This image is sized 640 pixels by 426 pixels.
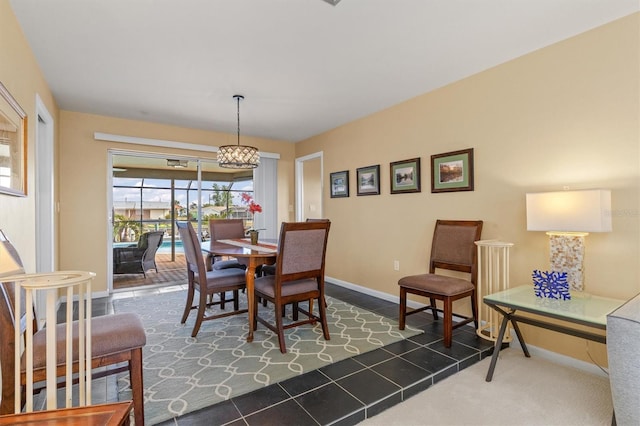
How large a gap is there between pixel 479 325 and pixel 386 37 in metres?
2.41

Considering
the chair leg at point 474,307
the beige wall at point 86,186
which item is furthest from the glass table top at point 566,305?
the beige wall at point 86,186

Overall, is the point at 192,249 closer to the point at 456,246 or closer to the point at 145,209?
the point at 456,246

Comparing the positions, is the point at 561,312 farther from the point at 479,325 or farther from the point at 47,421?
the point at 47,421

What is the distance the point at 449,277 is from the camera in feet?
8.98

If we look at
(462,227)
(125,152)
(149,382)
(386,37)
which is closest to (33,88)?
(125,152)

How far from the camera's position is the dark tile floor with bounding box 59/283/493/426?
164 centimetres

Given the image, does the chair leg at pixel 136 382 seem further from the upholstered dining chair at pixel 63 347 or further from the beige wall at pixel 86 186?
the beige wall at pixel 86 186

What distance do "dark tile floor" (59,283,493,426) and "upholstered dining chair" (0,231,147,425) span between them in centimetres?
40

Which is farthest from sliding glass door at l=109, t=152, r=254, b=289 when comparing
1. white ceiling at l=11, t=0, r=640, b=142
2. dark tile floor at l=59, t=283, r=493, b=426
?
dark tile floor at l=59, t=283, r=493, b=426

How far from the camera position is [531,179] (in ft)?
8.19

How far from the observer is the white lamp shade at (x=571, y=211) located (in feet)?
6.21

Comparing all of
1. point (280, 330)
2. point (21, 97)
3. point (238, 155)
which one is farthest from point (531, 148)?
point (21, 97)

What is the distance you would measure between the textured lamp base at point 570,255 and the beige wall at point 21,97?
348 cm

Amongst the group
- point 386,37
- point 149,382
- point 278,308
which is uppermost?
point 386,37
